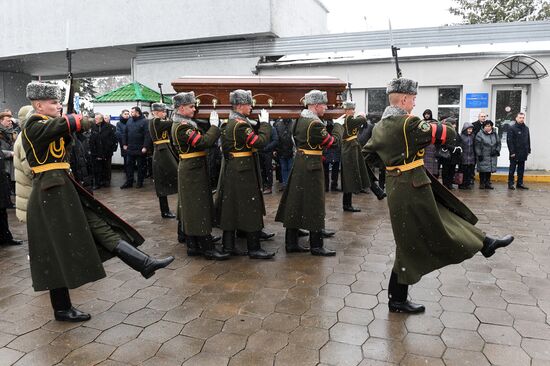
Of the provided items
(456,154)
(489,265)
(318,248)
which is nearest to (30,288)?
(318,248)

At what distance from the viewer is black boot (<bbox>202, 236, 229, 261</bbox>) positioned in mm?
5234

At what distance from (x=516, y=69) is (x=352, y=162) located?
625 cm

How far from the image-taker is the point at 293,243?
5473mm

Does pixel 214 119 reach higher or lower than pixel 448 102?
lower

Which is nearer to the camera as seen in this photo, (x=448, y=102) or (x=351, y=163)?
(x=351, y=163)

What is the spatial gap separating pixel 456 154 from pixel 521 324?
23.1 ft

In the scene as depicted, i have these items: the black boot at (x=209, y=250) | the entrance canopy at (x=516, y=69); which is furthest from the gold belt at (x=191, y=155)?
the entrance canopy at (x=516, y=69)

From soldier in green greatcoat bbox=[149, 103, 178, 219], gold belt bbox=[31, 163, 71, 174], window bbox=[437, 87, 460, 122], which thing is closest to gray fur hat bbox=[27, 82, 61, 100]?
gold belt bbox=[31, 163, 71, 174]

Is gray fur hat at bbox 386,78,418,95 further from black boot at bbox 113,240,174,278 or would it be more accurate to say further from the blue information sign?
the blue information sign

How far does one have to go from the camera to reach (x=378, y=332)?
3434 millimetres

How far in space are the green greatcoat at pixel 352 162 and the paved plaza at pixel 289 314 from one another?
202cm

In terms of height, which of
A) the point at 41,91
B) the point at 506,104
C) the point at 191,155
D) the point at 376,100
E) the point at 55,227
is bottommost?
the point at 55,227

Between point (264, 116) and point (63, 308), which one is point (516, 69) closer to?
point (264, 116)

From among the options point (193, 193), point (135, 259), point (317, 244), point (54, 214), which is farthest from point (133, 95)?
point (135, 259)
